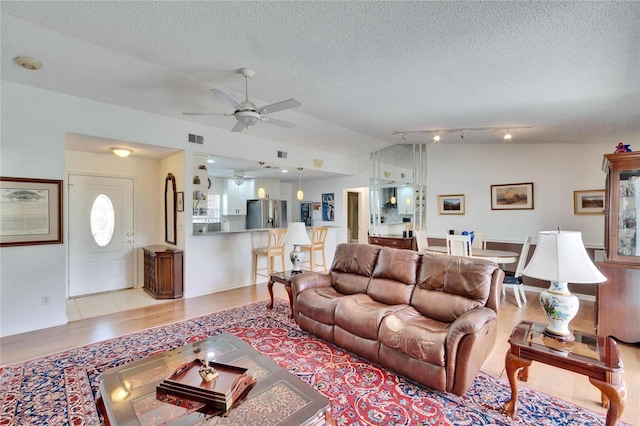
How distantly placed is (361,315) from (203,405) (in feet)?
4.85

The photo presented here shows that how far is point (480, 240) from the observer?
5.47 m

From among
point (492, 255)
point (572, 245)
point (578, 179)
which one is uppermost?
point (578, 179)

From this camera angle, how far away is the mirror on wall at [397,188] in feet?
22.1

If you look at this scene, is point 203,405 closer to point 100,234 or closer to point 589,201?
point 100,234

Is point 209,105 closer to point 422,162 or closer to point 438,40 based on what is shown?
point 438,40

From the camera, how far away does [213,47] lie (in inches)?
101

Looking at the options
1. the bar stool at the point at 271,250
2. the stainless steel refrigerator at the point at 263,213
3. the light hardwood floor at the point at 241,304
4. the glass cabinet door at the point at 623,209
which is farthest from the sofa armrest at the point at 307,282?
the stainless steel refrigerator at the point at 263,213

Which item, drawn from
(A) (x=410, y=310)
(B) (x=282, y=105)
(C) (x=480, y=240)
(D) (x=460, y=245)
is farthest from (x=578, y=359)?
(C) (x=480, y=240)

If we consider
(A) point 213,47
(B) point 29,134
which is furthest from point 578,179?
(B) point 29,134

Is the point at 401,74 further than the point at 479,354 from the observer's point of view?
Yes

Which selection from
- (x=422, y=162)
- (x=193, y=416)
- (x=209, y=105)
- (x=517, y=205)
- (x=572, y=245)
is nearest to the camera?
(x=193, y=416)

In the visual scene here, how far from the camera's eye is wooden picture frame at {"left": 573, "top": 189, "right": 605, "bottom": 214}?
15.0 ft

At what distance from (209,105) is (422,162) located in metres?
4.63

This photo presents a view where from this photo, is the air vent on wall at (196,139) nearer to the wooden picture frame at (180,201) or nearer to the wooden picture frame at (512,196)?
the wooden picture frame at (180,201)
